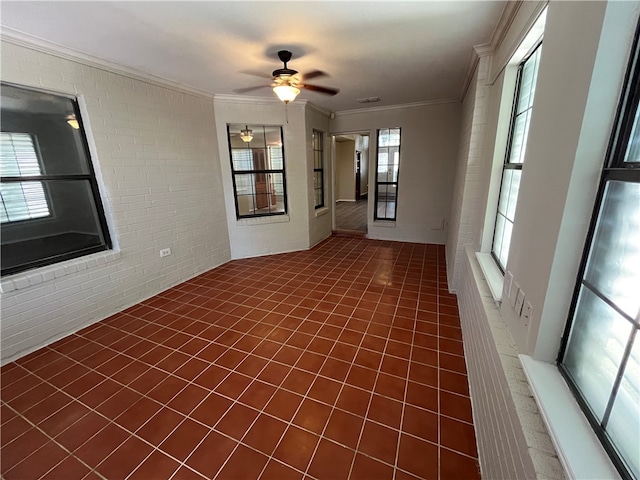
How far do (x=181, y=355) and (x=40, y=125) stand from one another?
8.02 feet

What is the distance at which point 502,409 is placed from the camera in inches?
43.3

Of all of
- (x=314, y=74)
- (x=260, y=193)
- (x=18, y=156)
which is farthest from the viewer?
(x=260, y=193)

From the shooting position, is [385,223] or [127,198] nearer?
[127,198]

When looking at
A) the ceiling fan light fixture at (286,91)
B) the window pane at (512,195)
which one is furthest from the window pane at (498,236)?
the ceiling fan light fixture at (286,91)

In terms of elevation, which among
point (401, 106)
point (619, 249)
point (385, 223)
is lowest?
point (385, 223)

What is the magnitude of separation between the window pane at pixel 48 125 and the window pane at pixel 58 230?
17cm

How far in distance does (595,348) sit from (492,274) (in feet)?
3.74

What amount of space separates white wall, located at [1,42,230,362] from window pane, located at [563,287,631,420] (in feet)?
12.0

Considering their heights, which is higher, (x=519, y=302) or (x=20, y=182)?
(x=20, y=182)

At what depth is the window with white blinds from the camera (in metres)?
2.20

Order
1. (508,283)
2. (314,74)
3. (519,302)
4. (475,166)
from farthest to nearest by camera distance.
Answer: (314,74)
(475,166)
(508,283)
(519,302)

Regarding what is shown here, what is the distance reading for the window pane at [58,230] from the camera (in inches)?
89.8

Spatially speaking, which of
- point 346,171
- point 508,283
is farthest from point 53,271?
point 346,171

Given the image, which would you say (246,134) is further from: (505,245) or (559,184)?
(559,184)
